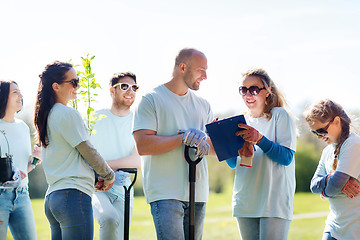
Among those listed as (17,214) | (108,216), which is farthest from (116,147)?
(17,214)

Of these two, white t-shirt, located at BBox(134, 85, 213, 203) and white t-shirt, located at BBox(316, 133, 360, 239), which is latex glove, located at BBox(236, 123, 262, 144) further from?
white t-shirt, located at BBox(316, 133, 360, 239)

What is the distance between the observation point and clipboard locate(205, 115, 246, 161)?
2691mm

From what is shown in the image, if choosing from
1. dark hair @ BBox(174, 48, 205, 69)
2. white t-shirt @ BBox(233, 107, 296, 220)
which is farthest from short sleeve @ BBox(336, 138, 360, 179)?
dark hair @ BBox(174, 48, 205, 69)

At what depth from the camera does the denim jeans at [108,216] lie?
135 inches

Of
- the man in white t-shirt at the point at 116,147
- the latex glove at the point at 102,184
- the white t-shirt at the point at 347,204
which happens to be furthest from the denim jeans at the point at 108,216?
the white t-shirt at the point at 347,204

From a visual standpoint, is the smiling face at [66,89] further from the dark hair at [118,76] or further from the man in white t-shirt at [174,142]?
the dark hair at [118,76]

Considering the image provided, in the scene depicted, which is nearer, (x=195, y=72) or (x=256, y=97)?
(x=195, y=72)

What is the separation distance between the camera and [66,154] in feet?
8.64

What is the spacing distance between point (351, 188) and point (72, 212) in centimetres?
180

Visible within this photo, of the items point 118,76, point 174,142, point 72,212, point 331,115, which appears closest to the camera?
point 72,212

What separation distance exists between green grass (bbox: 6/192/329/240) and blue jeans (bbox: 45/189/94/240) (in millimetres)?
8434

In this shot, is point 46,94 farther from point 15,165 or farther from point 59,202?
point 15,165

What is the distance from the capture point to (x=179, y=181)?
8.79ft

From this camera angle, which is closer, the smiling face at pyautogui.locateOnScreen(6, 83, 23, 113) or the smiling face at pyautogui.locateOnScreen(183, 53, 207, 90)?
the smiling face at pyautogui.locateOnScreen(183, 53, 207, 90)
